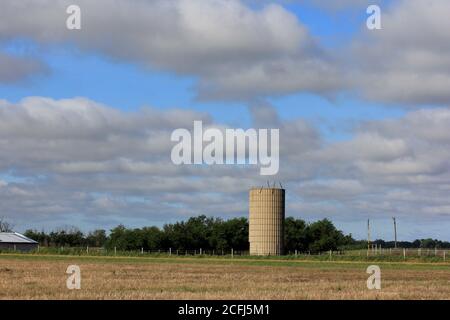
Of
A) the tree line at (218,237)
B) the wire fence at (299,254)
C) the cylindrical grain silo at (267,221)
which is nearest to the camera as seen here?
the wire fence at (299,254)

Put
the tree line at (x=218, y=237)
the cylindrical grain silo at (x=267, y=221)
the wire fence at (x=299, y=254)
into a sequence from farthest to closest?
the tree line at (x=218, y=237)
the cylindrical grain silo at (x=267, y=221)
the wire fence at (x=299, y=254)

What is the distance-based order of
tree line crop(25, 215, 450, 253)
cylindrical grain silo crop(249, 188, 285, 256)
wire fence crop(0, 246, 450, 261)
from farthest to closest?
tree line crop(25, 215, 450, 253) < cylindrical grain silo crop(249, 188, 285, 256) < wire fence crop(0, 246, 450, 261)

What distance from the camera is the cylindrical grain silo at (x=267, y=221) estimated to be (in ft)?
383

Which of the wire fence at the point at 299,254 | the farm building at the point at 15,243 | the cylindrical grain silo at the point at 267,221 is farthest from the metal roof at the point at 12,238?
the cylindrical grain silo at the point at 267,221

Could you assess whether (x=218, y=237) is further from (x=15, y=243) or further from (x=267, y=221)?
(x=15, y=243)

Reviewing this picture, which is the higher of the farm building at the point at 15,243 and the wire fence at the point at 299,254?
the farm building at the point at 15,243

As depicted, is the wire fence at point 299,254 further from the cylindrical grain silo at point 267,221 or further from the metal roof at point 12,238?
the metal roof at point 12,238

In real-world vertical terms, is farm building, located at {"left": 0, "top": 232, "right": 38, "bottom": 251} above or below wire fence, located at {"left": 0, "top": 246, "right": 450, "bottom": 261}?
above

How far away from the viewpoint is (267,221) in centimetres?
11738

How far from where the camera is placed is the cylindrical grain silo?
117 meters

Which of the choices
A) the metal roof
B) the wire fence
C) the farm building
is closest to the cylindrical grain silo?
the wire fence

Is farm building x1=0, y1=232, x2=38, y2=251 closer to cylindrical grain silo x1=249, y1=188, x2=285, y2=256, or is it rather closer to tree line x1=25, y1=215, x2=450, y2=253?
tree line x1=25, y1=215, x2=450, y2=253
